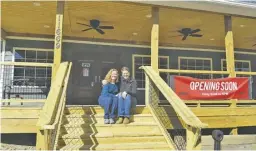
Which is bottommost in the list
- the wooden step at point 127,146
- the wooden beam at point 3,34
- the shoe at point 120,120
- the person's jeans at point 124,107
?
the wooden step at point 127,146

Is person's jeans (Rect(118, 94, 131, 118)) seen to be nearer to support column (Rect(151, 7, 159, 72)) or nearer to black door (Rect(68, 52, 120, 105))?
support column (Rect(151, 7, 159, 72))

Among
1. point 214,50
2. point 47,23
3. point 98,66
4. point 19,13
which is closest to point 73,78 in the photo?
point 98,66

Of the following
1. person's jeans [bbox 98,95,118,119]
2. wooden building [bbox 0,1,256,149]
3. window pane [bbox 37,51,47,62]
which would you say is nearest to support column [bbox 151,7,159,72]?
wooden building [bbox 0,1,256,149]

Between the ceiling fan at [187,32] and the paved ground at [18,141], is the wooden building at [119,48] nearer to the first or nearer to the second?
the ceiling fan at [187,32]

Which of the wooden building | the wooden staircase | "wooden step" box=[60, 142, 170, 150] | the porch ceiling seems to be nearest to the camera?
"wooden step" box=[60, 142, 170, 150]

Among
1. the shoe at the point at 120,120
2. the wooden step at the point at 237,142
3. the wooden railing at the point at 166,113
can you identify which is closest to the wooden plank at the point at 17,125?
the shoe at the point at 120,120

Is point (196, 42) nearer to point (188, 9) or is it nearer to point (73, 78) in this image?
point (188, 9)

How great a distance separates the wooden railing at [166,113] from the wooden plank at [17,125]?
2514mm

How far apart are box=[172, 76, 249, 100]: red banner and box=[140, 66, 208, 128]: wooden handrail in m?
0.77

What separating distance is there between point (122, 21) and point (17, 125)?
4.31 m

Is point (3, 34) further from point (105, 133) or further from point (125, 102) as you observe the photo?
point (105, 133)

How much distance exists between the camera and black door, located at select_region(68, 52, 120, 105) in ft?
34.1

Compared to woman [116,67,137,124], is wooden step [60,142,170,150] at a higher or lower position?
lower

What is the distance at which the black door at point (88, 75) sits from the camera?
34.1 feet
